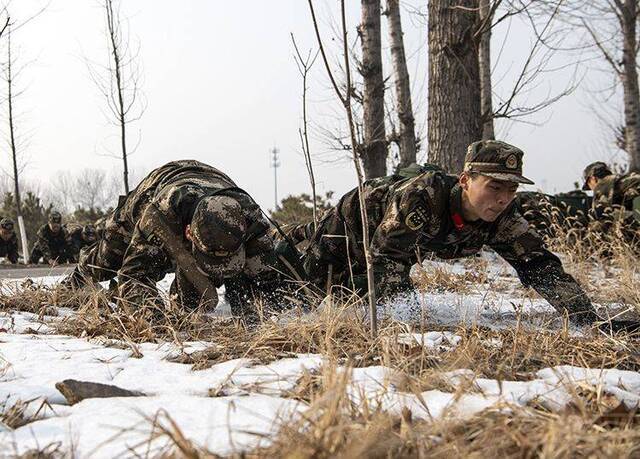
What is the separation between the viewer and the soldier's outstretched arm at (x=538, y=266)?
3117 mm

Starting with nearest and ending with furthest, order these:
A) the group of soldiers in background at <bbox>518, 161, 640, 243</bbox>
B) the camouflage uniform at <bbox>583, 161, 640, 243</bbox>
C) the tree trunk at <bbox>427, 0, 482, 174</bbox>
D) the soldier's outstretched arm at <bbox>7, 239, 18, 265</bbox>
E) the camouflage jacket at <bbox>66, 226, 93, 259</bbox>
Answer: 1. the tree trunk at <bbox>427, 0, 482, 174</bbox>
2. the group of soldiers in background at <bbox>518, 161, 640, 243</bbox>
3. the camouflage uniform at <bbox>583, 161, 640, 243</bbox>
4. the soldier's outstretched arm at <bbox>7, 239, 18, 265</bbox>
5. the camouflage jacket at <bbox>66, 226, 93, 259</bbox>

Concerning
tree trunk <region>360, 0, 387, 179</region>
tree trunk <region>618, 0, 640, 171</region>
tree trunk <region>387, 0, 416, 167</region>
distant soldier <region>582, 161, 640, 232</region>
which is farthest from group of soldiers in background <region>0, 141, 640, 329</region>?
tree trunk <region>618, 0, 640, 171</region>

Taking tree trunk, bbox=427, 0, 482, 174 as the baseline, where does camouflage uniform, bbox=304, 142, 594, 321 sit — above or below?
below

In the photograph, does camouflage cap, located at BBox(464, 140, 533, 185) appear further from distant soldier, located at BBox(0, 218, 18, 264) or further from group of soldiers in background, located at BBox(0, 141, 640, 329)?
distant soldier, located at BBox(0, 218, 18, 264)

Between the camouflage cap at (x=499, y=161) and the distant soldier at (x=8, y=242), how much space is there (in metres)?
13.2

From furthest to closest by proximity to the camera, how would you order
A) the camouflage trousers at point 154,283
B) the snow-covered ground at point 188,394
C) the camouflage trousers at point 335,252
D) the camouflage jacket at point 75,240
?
the camouflage jacket at point 75,240, the camouflage trousers at point 335,252, the camouflage trousers at point 154,283, the snow-covered ground at point 188,394

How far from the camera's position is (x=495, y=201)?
125 inches

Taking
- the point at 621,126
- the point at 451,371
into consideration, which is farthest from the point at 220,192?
the point at 621,126

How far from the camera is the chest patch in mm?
3205

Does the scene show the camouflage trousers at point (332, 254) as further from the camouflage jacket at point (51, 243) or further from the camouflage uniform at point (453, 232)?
the camouflage jacket at point (51, 243)

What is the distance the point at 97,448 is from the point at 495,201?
7.97 ft

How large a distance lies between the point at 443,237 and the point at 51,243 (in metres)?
12.3

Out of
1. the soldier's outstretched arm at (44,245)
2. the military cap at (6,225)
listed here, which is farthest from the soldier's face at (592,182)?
the military cap at (6,225)

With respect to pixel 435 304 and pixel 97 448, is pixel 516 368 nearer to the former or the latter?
pixel 97 448
